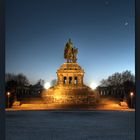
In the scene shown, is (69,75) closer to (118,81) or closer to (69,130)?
(118,81)

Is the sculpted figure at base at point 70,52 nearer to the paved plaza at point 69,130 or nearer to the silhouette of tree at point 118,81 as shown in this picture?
the silhouette of tree at point 118,81

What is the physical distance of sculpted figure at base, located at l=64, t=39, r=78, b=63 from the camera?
268 feet

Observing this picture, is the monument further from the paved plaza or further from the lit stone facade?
the paved plaza

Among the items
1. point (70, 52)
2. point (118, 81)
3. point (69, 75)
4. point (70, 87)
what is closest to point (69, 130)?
point (70, 87)

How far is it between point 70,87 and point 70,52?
9.37 meters

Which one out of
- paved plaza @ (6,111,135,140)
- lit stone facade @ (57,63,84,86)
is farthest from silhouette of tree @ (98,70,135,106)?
paved plaza @ (6,111,135,140)

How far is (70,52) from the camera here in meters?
81.9

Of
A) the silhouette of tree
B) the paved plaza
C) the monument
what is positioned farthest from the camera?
the silhouette of tree

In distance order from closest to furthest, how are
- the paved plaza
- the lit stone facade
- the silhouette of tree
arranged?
the paved plaza → the lit stone facade → the silhouette of tree

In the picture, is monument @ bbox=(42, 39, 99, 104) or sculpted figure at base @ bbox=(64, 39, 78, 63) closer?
monument @ bbox=(42, 39, 99, 104)

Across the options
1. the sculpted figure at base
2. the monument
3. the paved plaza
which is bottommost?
the paved plaza

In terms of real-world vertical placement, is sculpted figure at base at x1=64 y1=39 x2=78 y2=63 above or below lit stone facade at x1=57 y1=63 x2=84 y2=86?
above

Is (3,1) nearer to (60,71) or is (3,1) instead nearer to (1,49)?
(1,49)

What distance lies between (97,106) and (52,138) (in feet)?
148
